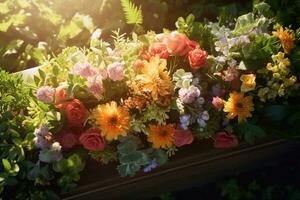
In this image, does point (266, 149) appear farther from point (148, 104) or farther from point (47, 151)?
point (47, 151)

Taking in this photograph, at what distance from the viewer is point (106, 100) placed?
9.84ft

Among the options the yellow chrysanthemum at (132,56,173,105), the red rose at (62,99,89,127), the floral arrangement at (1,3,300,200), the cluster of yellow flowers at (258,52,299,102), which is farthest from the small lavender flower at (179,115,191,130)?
the red rose at (62,99,89,127)

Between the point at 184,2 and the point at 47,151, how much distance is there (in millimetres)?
1836

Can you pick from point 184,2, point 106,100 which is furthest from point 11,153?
point 184,2

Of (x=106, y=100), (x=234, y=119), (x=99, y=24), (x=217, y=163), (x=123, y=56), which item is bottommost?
(x=217, y=163)

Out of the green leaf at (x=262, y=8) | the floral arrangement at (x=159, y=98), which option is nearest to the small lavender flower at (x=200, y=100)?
the floral arrangement at (x=159, y=98)

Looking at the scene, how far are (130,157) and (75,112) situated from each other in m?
0.42

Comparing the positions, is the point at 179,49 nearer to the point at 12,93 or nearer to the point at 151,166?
the point at 151,166

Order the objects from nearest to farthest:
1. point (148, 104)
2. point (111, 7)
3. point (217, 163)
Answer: point (148, 104), point (217, 163), point (111, 7)

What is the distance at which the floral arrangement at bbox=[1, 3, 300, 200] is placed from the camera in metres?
2.91

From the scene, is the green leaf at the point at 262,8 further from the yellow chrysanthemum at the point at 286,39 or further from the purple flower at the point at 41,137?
the purple flower at the point at 41,137

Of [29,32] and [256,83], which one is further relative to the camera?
[29,32]

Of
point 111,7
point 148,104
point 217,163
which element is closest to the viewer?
point 148,104

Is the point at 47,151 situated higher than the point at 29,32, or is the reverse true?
the point at 29,32
